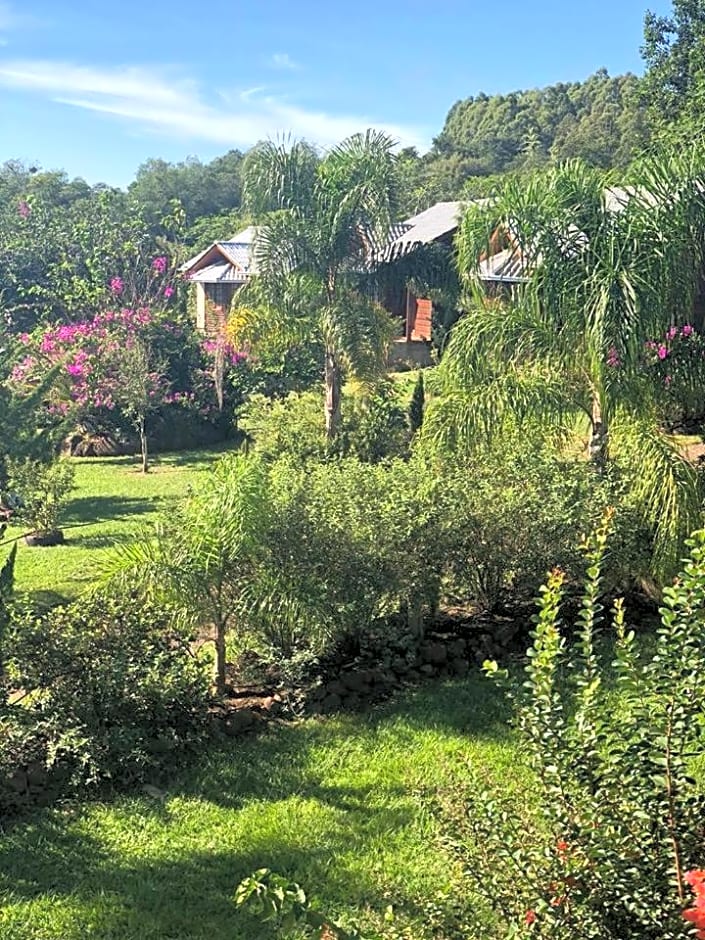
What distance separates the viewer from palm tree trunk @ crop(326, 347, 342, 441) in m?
13.8

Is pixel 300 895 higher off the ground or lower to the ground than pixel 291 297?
lower

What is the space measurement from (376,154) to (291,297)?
2483 millimetres

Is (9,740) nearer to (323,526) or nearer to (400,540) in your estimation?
(323,526)

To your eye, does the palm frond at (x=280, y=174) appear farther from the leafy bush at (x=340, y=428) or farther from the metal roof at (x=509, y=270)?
the metal roof at (x=509, y=270)

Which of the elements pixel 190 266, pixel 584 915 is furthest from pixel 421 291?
pixel 190 266

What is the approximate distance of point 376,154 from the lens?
13656 mm

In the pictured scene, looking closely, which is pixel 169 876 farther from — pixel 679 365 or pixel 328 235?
pixel 328 235

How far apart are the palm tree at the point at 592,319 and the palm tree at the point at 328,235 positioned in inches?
208

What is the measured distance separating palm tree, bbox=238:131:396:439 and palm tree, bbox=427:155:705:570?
5280 millimetres

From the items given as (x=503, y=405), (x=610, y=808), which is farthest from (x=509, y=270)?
(x=610, y=808)

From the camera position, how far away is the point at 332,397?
13.9 meters

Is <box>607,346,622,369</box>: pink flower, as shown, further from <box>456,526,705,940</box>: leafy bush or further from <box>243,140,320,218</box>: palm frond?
<box>243,140,320,218</box>: palm frond

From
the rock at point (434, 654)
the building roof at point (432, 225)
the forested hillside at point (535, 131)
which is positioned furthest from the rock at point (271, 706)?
the forested hillside at point (535, 131)

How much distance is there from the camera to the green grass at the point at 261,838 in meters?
4.23
